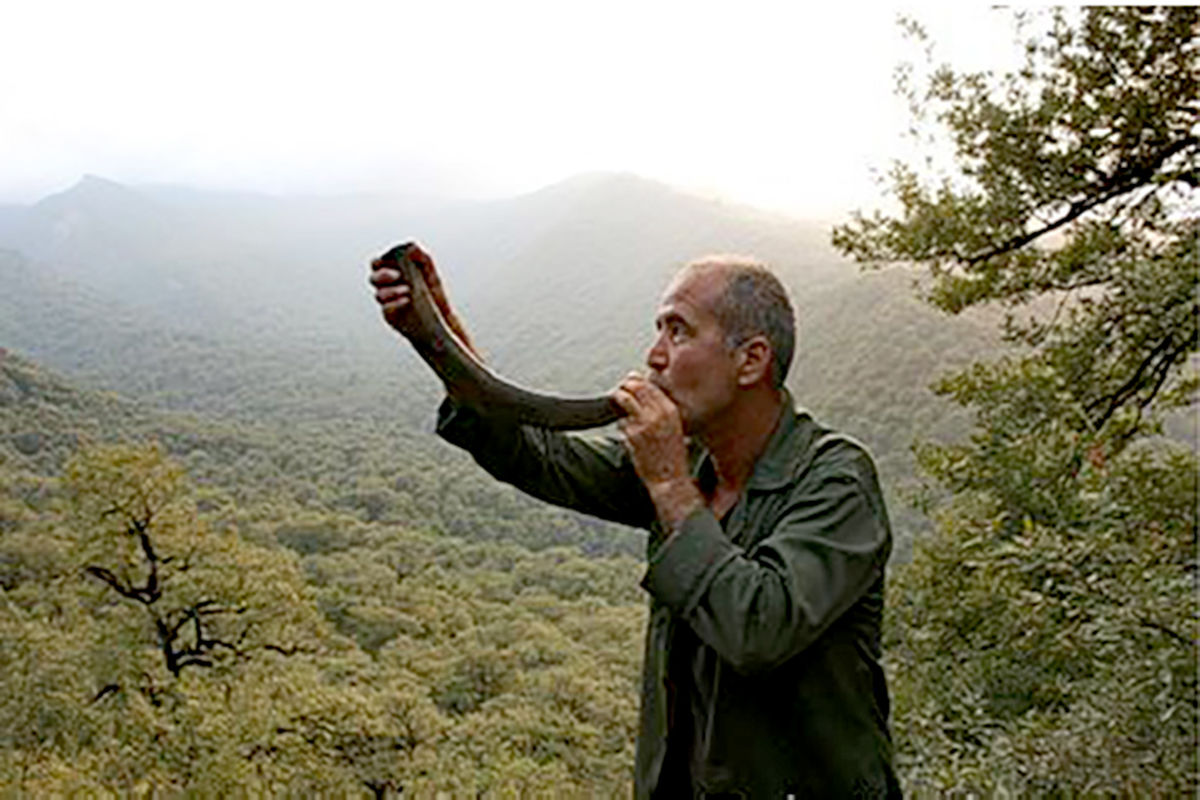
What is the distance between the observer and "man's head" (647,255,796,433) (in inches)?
73.7

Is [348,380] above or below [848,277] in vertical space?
below

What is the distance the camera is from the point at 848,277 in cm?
6894

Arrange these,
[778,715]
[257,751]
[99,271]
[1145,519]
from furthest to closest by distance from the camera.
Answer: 1. [99,271]
2. [257,751]
3. [1145,519]
4. [778,715]

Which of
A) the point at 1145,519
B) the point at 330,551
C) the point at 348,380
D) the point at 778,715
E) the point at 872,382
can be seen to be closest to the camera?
the point at 778,715

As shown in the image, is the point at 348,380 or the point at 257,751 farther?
the point at 348,380

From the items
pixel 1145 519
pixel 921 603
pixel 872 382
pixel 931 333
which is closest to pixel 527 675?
pixel 872 382

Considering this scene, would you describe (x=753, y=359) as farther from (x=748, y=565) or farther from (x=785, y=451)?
(x=748, y=565)

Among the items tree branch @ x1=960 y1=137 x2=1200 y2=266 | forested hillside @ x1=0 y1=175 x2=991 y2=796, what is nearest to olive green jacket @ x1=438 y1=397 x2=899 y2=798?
forested hillside @ x1=0 y1=175 x2=991 y2=796

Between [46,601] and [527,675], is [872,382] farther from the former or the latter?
[46,601]

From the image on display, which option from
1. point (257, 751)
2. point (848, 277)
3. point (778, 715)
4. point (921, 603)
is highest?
point (778, 715)

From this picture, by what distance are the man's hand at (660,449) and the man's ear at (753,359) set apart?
0.13 metres

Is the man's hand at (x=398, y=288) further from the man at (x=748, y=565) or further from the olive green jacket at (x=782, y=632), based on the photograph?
the olive green jacket at (x=782, y=632)

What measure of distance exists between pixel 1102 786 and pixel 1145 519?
2100 millimetres

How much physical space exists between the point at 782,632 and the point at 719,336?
48cm
